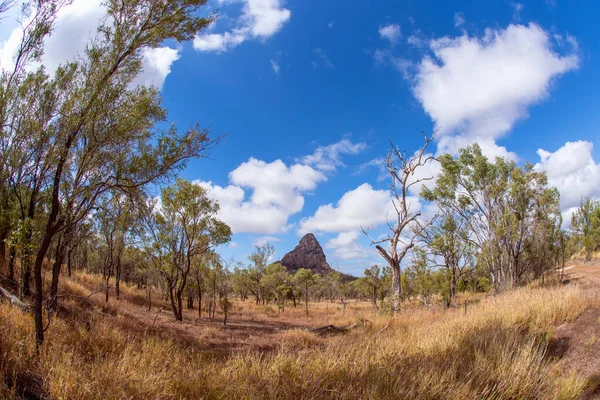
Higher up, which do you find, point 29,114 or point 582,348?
point 29,114

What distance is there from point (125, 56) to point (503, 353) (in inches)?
339

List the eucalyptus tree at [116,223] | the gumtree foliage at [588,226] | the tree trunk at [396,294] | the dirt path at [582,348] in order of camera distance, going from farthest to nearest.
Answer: the gumtree foliage at [588,226]
the tree trunk at [396,294]
the eucalyptus tree at [116,223]
the dirt path at [582,348]

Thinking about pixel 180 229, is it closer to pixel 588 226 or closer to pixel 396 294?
pixel 396 294

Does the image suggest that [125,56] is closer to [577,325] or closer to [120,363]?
[120,363]

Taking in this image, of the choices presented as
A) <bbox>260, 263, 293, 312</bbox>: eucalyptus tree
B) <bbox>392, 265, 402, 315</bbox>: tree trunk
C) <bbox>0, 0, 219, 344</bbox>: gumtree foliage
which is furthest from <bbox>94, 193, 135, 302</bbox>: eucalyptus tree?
<bbox>260, 263, 293, 312</bbox>: eucalyptus tree

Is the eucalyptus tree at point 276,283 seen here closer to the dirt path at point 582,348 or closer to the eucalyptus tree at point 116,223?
the eucalyptus tree at point 116,223

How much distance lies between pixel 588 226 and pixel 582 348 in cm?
4775

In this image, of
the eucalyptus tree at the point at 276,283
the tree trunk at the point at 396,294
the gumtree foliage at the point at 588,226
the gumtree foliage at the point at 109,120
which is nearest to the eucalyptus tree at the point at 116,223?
the gumtree foliage at the point at 109,120

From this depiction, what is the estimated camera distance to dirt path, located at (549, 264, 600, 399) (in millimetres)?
4777

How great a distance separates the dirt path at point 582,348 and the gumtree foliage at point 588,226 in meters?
39.2

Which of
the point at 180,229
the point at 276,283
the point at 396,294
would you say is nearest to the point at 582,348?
the point at 396,294

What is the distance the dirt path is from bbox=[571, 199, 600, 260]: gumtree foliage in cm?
3920

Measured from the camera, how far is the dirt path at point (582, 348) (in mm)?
4777

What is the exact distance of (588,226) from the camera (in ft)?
134
